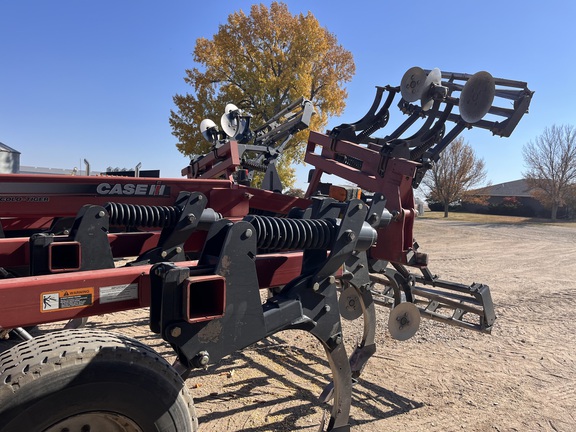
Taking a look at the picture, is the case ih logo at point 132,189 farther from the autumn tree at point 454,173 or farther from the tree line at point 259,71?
the autumn tree at point 454,173

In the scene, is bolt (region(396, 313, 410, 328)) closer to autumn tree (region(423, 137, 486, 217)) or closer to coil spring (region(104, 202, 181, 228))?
coil spring (region(104, 202, 181, 228))

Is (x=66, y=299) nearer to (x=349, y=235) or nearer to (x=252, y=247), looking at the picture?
(x=252, y=247)

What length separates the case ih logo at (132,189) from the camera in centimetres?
470

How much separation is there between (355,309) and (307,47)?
64.9ft

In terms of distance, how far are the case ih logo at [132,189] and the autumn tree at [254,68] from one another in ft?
57.5

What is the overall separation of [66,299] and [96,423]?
1.81 feet

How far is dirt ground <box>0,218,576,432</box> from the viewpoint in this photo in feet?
13.1

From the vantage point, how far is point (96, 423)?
6.05 ft

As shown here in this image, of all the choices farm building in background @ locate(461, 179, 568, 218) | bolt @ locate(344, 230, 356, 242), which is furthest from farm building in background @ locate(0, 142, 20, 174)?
farm building in background @ locate(461, 179, 568, 218)

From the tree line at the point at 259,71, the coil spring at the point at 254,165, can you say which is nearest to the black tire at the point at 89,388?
the coil spring at the point at 254,165

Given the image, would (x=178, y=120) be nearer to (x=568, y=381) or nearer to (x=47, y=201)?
(x=47, y=201)

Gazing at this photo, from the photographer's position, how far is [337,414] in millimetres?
2996

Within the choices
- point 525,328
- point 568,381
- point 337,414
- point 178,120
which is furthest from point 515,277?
point 178,120

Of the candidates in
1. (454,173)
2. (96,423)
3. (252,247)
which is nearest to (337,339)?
(252,247)
